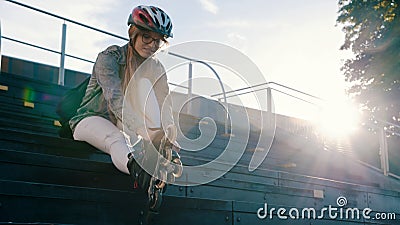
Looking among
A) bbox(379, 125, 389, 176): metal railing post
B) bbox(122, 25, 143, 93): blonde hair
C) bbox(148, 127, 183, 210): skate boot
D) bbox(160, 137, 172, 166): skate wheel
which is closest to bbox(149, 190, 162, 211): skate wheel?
bbox(148, 127, 183, 210): skate boot

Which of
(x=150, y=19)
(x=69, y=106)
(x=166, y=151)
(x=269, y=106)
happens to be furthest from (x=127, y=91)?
(x=269, y=106)

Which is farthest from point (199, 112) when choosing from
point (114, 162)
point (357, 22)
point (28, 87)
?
point (357, 22)

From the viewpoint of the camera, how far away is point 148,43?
3.14 meters

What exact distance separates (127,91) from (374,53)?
17.6 metres

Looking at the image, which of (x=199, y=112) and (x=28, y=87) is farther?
(x=199, y=112)

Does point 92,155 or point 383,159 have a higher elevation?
point 383,159

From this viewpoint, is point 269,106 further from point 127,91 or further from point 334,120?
point 127,91

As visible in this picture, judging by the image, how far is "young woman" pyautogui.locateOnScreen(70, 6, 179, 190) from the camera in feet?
9.48

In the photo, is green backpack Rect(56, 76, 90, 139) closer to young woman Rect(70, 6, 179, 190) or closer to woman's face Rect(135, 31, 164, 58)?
young woman Rect(70, 6, 179, 190)

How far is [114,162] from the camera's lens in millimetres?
2830

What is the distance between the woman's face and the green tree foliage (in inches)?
612

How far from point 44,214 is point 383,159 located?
7062 mm

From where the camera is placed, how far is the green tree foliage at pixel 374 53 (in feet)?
59.2

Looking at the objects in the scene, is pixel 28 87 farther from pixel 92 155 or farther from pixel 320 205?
pixel 320 205
